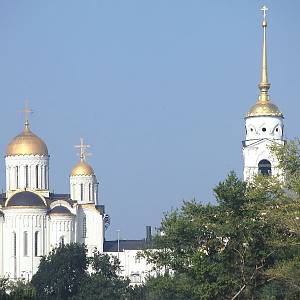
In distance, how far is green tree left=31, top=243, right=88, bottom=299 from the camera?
368ft

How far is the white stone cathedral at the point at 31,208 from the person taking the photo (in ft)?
441

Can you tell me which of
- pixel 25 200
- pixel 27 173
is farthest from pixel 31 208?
pixel 27 173

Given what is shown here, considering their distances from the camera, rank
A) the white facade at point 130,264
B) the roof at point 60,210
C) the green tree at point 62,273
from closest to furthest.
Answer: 1. the green tree at point 62,273
2. the roof at point 60,210
3. the white facade at point 130,264

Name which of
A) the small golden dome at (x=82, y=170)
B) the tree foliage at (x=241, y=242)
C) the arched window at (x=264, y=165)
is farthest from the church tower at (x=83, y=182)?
the tree foliage at (x=241, y=242)

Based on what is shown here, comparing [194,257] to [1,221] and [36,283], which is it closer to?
[36,283]

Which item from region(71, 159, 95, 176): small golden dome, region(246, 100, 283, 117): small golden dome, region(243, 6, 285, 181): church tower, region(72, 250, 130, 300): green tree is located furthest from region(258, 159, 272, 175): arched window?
region(72, 250, 130, 300): green tree

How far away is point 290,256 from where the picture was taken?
69125 millimetres

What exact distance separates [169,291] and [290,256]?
5240mm

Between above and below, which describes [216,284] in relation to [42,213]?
below

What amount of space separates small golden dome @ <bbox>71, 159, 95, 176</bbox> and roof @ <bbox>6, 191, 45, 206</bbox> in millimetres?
3692

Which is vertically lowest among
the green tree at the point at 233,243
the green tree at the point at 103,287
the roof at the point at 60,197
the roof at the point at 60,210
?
the green tree at the point at 233,243

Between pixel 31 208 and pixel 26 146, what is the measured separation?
392 centimetres

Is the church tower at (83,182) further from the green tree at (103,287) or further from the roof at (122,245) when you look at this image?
the green tree at (103,287)

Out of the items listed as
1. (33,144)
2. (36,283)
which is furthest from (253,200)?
(33,144)
